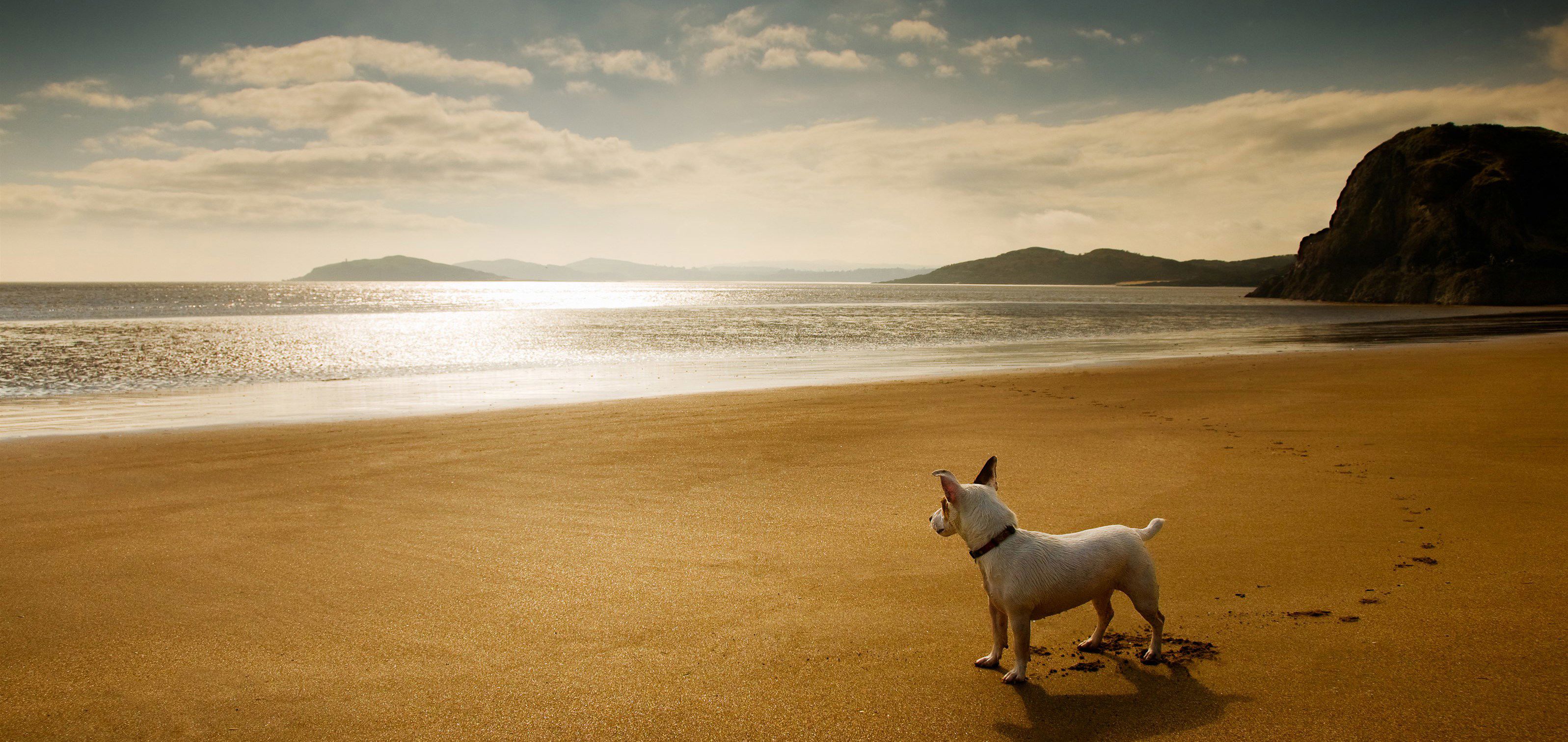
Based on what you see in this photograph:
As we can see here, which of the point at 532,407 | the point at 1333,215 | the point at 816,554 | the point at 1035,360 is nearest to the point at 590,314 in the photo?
the point at 1035,360

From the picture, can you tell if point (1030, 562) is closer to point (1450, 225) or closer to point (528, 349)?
point (528, 349)

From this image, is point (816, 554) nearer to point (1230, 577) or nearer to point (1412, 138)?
point (1230, 577)

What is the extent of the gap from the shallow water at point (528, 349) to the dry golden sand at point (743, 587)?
21.2 feet

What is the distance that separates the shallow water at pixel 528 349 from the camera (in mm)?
16578

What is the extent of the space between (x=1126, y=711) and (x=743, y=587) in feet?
8.35

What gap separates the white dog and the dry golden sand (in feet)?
1.28

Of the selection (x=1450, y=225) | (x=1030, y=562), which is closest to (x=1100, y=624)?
(x=1030, y=562)

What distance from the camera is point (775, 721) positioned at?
3.64 meters

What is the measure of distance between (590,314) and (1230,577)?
69.9 metres

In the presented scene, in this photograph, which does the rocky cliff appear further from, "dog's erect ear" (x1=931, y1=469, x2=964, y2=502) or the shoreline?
"dog's erect ear" (x1=931, y1=469, x2=964, y2=502)

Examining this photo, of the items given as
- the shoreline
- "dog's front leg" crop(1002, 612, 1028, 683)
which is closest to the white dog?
"dog's front leg" crop(1002, 612, 1028, 683)

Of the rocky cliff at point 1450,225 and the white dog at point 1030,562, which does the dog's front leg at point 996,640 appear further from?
the rocky cliff at point 1450,225

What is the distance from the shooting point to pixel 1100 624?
4188 millimetres

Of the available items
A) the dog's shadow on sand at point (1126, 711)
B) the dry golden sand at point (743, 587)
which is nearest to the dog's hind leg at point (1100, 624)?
the dry golden sand at point (743, 587)
